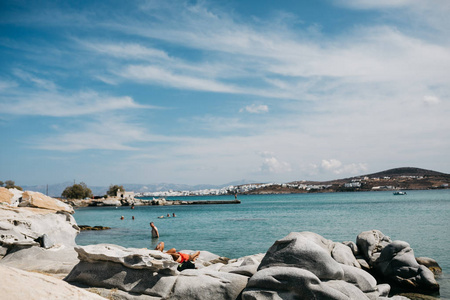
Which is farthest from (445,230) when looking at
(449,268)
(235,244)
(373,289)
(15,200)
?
(15,200)

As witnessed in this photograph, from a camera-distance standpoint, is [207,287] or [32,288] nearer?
[32,288]

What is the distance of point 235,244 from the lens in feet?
101

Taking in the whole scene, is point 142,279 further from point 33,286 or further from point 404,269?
point 404,269

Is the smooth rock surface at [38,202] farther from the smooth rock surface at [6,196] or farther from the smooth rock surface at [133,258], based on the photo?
the smooth rock surface at [133,258]


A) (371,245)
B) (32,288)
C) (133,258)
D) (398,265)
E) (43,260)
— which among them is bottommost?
(398,265)

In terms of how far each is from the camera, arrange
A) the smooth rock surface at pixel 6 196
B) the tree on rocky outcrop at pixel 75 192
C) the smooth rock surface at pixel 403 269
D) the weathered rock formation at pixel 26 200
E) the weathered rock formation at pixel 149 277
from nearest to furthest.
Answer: the weathered rock formation at pixel 149 277, the smooth rock surface at pixel 403 269, the smooth rock surface at pixel 6 196, the weathered rock formation at pixel 26 200, the tree on rocky outcrop at pixel 75 192

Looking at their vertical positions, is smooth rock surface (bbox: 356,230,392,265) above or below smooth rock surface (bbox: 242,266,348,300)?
below

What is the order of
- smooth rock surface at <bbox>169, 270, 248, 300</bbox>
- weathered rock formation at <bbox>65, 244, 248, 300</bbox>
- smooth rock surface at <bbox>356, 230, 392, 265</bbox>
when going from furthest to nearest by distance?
smooth rock surface at <bbox>356, 230, 392, 265</bbox>, weathered rock formation at <bbox>65, 244, 248, 300</bbox>, smooth rock surface at <bbox>169, 270, 248, 300</bbox>

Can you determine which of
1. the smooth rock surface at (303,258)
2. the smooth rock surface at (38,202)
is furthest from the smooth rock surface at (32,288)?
the smooth rock surface at (38,202)

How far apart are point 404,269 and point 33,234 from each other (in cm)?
1795

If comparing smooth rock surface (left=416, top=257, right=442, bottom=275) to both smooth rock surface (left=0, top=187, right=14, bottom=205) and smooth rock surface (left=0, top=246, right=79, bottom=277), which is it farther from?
smooth rock surface (left=0, top=187, right=14, bottom=205)

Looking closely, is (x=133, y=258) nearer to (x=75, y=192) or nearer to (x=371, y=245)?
(x=371, y=245)

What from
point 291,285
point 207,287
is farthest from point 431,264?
point 207,287

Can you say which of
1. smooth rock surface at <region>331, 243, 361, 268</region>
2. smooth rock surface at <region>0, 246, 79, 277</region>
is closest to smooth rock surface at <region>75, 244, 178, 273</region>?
smooth rock surface at <region>0, 246, 79, 277</region>
